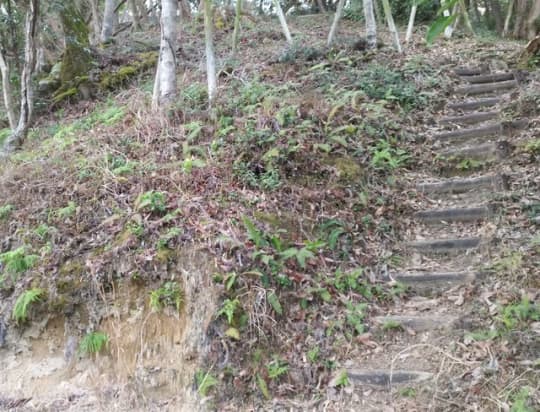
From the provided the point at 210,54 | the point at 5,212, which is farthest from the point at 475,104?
the point at 5,212

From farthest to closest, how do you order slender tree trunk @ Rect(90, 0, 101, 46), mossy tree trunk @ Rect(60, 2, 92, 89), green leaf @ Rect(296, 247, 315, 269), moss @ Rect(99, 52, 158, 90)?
1. slender tree trunk @ Rect(90, 0, 101, 46)
2. mossy tree trunk @ Rect(60, 2, 92, 89)
3. moss @ Rect(99, 52, 158, 90)
4. green leaf @ Rect(296, 247, 315, 269)

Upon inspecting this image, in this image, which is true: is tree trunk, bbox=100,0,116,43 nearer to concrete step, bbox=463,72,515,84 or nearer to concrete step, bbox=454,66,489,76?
concrete step, bbox=454,66,489,76

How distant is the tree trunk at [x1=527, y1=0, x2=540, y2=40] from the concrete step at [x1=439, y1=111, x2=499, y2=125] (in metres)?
7.04

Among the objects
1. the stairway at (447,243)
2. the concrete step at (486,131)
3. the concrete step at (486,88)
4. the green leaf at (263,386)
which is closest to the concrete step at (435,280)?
the stairway at (447,243)

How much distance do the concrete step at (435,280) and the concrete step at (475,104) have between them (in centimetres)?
388

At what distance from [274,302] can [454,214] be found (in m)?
2.49

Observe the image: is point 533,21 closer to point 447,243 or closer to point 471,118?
point 471,118

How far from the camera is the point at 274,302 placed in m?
4.29

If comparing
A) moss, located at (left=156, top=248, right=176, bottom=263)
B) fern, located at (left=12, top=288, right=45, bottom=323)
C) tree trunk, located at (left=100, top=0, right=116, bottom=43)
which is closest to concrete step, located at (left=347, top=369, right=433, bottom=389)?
moss, located at (left=156, top=248, right=176, bottom=263)

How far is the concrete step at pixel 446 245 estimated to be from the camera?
486 cm

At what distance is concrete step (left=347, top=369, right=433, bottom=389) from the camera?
3.71 metres

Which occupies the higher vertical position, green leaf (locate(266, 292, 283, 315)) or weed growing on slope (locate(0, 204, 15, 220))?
weed growing on slope (locate(0, 204, 15, 220))

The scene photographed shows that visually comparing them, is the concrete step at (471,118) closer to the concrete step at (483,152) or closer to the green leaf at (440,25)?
the concrete step at (483,152)

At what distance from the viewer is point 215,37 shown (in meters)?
13.0
